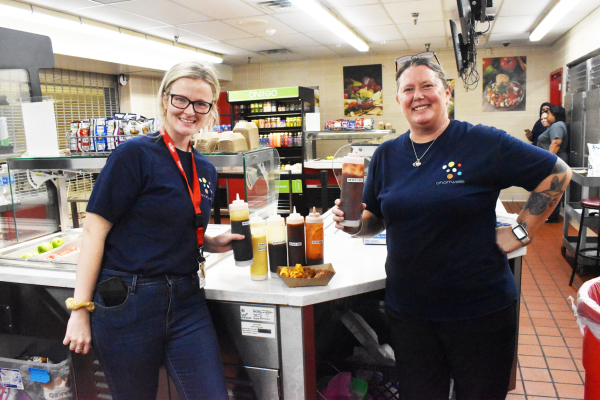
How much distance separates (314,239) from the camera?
199cm

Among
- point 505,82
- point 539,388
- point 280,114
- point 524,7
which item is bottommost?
point 539,388

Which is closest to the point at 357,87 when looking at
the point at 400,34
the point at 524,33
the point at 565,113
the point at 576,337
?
the point at 400,34

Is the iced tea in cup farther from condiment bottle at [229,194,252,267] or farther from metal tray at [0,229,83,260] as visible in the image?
metal tray at [0,229,83,260]

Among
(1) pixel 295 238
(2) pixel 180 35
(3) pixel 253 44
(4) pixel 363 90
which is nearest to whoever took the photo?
(1) pixel 295 238

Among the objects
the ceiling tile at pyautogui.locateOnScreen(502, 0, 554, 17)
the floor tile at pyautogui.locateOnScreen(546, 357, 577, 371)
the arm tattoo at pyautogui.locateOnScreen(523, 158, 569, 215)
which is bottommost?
the floor tile at pyautogui.locateOnScreen(546, 357, 577, 371)

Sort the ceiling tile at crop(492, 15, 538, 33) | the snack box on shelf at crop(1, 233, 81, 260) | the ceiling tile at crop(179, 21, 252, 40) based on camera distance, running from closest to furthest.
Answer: the snack box on shelf at crop(1, 233, 81, 260) < the ceiling tile at crop(179, 21, 252, 40) < the ceiling tile at crop(492, 15, 538, 33)

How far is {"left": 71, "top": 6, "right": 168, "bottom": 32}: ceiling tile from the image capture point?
232 inches

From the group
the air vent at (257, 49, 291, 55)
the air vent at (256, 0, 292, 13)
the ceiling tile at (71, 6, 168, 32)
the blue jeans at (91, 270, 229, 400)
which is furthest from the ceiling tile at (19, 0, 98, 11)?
the blue jeans at (91, 270, 229, 400)

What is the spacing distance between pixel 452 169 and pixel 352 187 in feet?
1.19

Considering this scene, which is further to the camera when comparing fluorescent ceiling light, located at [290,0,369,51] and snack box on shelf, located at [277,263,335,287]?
fluorescent ceiling light, located at [290,0,369,51]

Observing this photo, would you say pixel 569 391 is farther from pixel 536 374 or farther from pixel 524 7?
pixel 524 7

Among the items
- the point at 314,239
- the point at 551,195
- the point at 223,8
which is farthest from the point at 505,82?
the point at 314,239

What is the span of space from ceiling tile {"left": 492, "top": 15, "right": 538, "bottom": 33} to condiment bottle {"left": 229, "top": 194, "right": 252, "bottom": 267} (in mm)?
6810

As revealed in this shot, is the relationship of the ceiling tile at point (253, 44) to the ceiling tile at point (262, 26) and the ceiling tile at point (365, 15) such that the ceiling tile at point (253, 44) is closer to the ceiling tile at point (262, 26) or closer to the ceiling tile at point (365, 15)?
the ceiling tile at point (262, 26)
